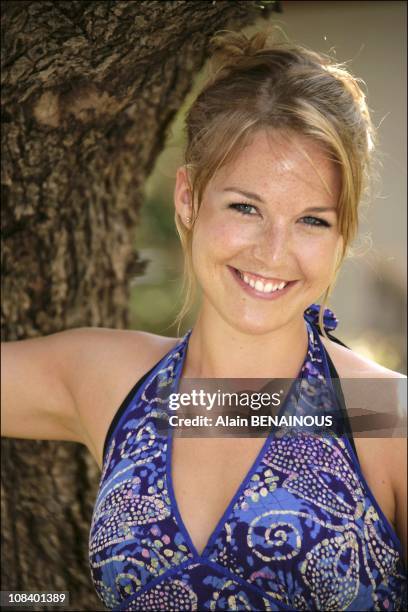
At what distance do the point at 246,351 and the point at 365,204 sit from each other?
0.44 metres

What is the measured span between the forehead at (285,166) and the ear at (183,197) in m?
0.18

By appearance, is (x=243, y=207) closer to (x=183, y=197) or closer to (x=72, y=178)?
(x=183, y=197)

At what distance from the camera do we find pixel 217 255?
182 cm

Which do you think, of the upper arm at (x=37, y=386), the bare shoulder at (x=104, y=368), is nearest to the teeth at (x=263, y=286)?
the bare shoulder at (x=104, y=368)

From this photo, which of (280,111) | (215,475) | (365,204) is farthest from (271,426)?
(280,111)

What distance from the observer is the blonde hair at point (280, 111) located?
177cm

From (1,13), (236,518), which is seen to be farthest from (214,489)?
(1,13)

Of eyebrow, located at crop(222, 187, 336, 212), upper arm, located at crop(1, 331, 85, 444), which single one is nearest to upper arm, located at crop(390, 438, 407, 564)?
eyebrow, located at crop(222, 187, 336, 212)

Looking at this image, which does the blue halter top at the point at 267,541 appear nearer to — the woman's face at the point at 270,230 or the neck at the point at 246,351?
the neck at the point at 246,351

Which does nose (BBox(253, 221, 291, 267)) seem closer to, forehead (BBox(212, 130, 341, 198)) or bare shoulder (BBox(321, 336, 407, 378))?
forehead (BBox(212, 130, 341, 198))

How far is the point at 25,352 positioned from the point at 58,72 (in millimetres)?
705

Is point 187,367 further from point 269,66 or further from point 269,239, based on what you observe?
point 269,66

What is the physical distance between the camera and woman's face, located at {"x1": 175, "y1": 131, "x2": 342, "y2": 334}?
175cm

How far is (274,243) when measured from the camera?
1.75 m
